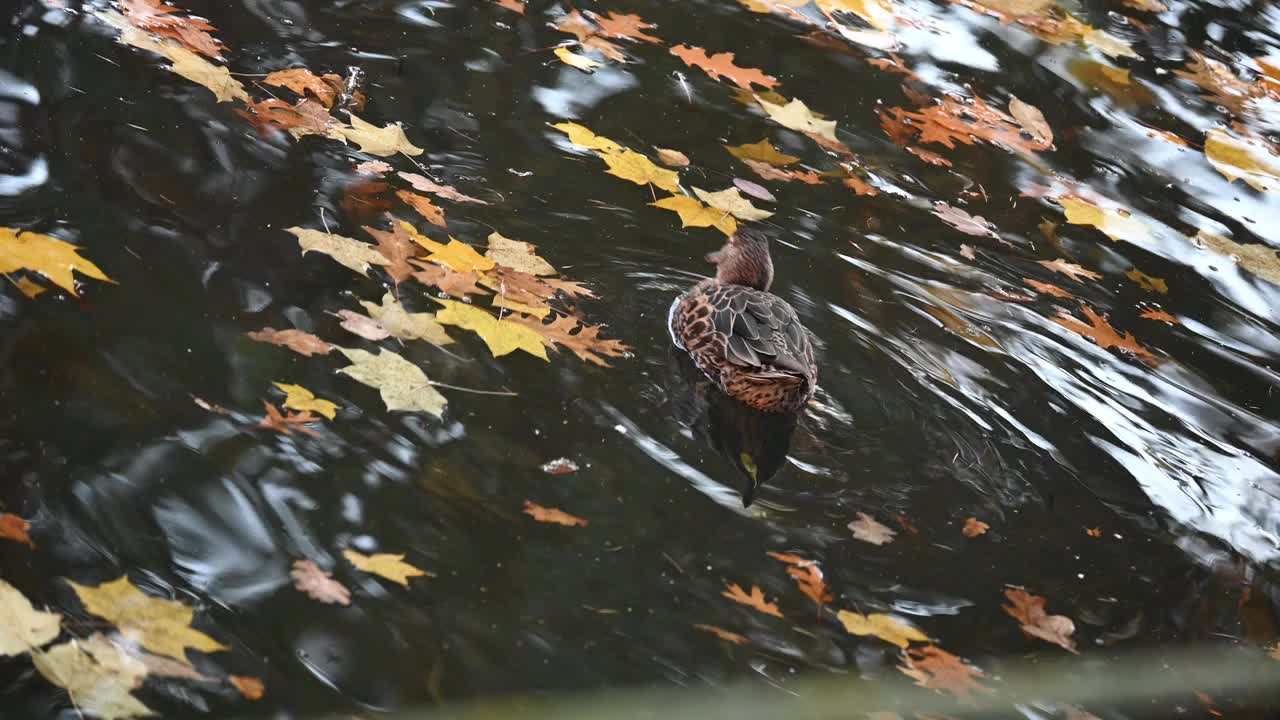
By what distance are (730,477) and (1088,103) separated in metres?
5.29

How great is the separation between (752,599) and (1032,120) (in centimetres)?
520

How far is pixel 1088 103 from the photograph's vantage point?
8773 millimetres

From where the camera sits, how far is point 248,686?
3287 mm

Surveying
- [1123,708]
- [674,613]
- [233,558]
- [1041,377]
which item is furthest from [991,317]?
[233,558]

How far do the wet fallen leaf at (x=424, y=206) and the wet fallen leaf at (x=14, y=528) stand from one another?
2499mm

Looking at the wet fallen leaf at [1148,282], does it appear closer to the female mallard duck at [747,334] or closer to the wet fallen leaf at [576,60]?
the female mallard duck at [747,334]

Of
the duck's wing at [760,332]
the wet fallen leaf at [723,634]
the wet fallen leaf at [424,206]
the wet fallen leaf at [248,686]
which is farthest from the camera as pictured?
the wet fallen leaf at [424,206]

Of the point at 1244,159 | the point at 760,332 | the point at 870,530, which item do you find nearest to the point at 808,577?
the point at 870,530

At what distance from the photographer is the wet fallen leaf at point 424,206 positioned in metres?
5.70

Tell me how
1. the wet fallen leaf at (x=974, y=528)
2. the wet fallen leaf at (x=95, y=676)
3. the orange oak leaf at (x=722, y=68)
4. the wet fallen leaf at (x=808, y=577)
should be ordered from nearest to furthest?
1. the wet fallen leaf at (x=95, y=676)
2. the wet fallen leaf at (x=808, y=577)
3. the wet fallen leaf at (x=974, y=528)
4. the orange oak leaf at (x=722, y=68)

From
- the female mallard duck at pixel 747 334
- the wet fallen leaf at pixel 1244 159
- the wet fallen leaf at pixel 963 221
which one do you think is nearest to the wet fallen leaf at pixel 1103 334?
the wet fallen leaf at pixel 963 221

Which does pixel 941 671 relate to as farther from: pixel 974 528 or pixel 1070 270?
pixel 1070 270

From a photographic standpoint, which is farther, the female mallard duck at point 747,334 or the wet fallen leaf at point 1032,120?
the wet fallen leaf at point 1032,120

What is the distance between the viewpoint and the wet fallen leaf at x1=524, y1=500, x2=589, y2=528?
4238 mm
